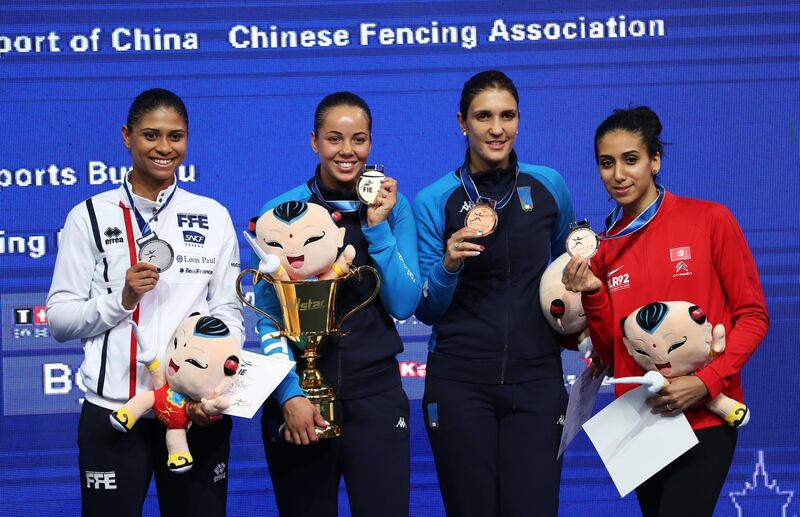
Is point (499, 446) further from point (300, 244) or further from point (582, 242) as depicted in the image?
point (300, 244)

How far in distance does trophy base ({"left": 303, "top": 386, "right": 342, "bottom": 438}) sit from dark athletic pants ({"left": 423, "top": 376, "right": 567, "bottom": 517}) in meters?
0.32

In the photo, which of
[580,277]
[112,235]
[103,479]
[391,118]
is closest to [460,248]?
[580,277]

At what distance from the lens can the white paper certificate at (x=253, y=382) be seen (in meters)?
2.25

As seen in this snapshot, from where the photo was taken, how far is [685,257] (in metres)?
2.27

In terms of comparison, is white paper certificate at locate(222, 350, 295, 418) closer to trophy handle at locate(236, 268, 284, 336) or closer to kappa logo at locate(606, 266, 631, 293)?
trophy handle at locate(236, 268, 284, 336)

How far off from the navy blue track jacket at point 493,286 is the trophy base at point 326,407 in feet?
1.15

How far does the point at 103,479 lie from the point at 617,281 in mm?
1350

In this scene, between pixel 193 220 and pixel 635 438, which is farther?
pixel 193 220

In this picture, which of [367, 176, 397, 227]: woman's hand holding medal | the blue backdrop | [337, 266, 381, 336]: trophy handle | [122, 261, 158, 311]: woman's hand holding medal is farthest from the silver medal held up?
the blue backdrop

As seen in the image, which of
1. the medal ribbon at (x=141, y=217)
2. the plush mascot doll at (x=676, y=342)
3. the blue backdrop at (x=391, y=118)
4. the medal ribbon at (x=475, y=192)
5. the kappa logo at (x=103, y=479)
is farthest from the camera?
the blue backdrop at (x=391, y=118)

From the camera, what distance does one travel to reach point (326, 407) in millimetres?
2318

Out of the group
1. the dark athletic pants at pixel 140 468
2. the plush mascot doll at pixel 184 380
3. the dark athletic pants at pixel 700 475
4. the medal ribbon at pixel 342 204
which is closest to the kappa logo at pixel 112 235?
the plush mascot doll at pixel 184 380

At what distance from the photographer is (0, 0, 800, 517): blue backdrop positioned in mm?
3639

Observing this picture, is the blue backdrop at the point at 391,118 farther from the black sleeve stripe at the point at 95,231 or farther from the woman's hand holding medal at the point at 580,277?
the woman's hand holding medal at the point at 580,277
